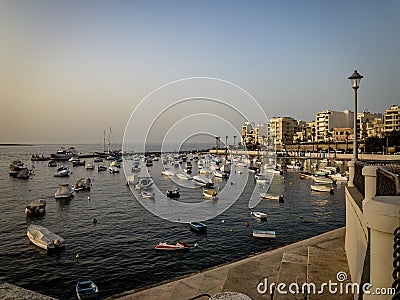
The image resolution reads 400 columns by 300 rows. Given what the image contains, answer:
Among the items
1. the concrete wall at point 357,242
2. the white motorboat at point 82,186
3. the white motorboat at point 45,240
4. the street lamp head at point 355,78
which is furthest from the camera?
the white motorboat at point 82,186

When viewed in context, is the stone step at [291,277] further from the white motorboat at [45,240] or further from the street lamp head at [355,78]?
the white motorboat at [45,240]

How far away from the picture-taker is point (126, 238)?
20.4 meters

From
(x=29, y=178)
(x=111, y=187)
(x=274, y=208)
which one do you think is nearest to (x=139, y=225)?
(x=274, y=208)

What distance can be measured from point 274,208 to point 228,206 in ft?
14.5

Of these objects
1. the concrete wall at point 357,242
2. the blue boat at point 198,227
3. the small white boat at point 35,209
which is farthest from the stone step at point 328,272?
the small white boat at point 35,209

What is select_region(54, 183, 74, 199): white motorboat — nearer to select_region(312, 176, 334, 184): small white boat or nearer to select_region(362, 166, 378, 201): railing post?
select_region(312, 176, 334, 184): small white boat

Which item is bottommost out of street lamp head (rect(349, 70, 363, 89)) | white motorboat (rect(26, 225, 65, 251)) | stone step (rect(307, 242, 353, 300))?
white motorboat (rect(26, 225, 65, 251))

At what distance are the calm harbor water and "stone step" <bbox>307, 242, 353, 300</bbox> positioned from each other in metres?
8.11

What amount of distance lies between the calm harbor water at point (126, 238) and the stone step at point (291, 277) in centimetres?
699

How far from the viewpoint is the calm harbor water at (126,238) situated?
14898 millimetres

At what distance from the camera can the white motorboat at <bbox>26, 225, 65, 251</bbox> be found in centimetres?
1795

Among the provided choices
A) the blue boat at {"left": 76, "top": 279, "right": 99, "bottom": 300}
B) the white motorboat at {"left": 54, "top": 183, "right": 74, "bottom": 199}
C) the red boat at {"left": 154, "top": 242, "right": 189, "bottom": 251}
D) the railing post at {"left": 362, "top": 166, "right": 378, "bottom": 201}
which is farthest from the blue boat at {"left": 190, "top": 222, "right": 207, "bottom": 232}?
the white motorboat at {"left": 54, "top": 183, "right": 74, "bottom": 199}

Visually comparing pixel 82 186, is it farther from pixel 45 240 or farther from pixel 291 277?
pixel 291 277

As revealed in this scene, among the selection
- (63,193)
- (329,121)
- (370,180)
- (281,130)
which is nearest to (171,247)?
(370,180)
